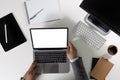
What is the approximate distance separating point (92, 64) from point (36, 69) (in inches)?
13.8

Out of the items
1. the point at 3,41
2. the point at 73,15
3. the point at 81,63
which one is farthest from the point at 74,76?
the point at 3,41

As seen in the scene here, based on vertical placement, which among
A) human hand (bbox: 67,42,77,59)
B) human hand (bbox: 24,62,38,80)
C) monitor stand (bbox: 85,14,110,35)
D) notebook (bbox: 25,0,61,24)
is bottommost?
human hand (bbox: 24,62,38,80)

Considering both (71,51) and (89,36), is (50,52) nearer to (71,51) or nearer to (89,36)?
(71,51)

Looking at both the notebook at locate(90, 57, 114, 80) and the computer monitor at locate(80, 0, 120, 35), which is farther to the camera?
the notebook at locate(90, 57, 114, 80)

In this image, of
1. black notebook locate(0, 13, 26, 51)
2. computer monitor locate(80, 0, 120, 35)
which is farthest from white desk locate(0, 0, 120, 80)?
computer monitor locate(80, 0, 120, 35)

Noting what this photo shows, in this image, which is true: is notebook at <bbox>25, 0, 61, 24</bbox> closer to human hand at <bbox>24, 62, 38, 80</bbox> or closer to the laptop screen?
the laptop screen

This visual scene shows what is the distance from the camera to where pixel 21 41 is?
4.73 ft

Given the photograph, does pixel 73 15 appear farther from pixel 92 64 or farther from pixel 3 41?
pixel 3 41

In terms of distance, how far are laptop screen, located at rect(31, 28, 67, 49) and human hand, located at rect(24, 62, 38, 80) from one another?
121 mm

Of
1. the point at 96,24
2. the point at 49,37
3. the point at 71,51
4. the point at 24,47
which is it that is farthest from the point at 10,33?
the point at 96,24

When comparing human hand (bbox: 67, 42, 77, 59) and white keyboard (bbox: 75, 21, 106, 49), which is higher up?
white keyboard (bbox: 75, 21, 106, 49)

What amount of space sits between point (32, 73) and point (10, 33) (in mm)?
284

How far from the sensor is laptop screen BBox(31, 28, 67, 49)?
1.39 metres

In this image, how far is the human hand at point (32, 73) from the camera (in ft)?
4.59
